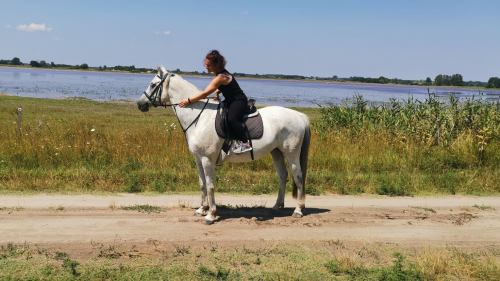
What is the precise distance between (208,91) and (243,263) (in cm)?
271

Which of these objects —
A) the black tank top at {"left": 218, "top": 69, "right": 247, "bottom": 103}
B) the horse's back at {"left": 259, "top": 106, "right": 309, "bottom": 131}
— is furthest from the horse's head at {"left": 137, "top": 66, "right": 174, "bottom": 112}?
the horse's back at {"left": 259, "top": 106, "right": 309, "bottom": 131}

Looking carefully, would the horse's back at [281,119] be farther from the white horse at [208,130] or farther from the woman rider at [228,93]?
the woman rider at [228,93]

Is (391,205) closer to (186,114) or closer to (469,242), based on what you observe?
(469,242)

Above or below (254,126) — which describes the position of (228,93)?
above

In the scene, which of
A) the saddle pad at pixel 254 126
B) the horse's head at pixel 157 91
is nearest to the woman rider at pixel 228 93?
the saddle pad at pixel 254 126

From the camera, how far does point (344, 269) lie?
4.86 m

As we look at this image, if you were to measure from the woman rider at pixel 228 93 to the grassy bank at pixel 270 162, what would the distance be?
9.53 feet

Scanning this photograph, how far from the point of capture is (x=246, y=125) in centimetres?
654

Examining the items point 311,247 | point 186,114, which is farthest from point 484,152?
point 186,114

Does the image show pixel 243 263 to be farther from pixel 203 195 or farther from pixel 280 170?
pixel 280 170

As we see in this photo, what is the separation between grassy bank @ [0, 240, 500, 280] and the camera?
457 cm

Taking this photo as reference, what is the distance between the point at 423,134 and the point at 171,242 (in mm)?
10433

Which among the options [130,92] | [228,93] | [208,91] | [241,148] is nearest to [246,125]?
[241,148]

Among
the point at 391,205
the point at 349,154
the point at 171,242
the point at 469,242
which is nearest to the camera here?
the point at 171,242
